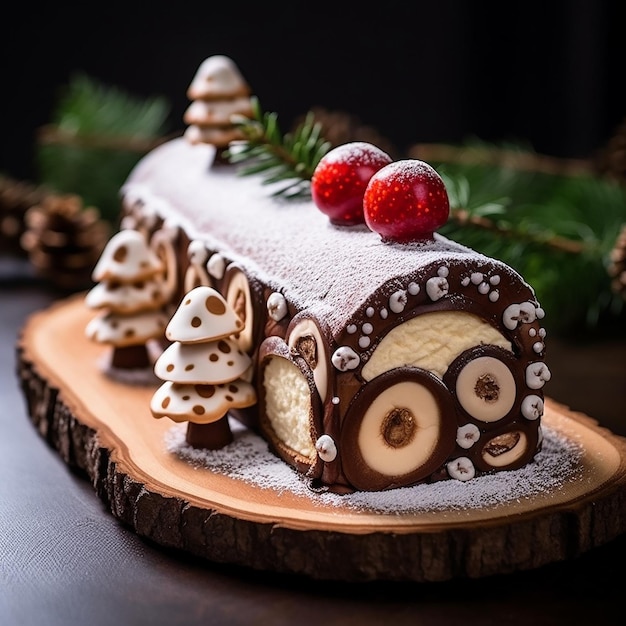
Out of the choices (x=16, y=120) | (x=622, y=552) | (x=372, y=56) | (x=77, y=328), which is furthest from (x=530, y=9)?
(x=622, y=552)

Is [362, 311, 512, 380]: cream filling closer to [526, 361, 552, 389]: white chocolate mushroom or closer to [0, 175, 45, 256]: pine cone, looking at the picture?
[526, 361, 552, 389]: white chocolate mushroom

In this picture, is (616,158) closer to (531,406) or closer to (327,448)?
(531,406)

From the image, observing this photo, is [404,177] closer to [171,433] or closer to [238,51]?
[171,433]

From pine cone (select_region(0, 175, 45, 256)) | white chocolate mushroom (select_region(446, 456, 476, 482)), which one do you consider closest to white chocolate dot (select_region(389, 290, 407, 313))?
white chocolate mushroom (select_region(446, 456, 476, 482))

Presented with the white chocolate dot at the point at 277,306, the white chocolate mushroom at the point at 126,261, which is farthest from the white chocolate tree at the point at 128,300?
the white chocolate dot at the point at 277,306

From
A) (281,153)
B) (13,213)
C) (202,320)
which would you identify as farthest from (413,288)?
(13,213)

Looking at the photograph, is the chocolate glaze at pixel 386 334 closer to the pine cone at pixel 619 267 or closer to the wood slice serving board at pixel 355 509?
the wood slice serving board at pixel 355 509
